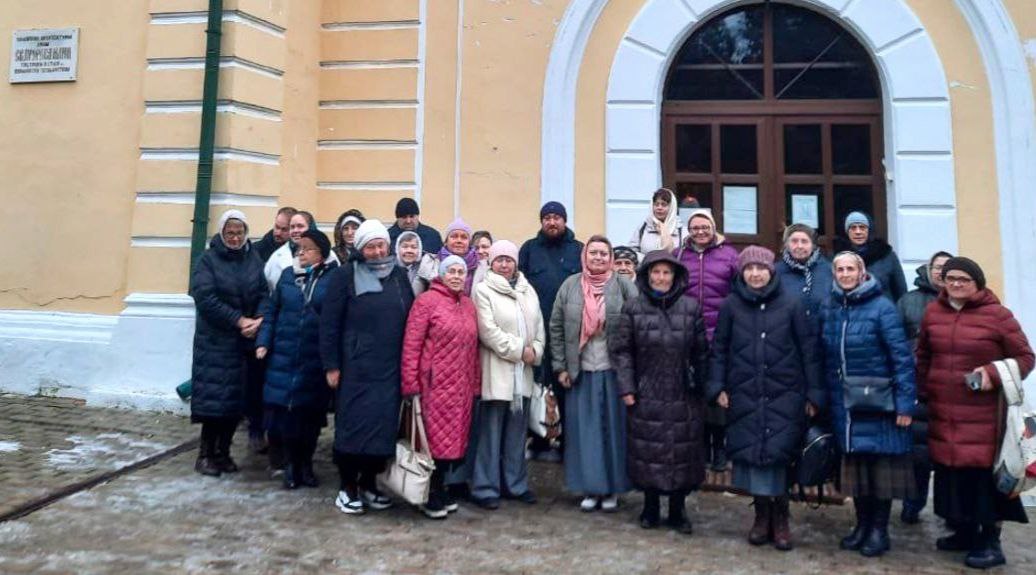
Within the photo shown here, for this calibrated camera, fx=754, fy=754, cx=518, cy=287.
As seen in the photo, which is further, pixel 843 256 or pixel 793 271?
pixel 793 271

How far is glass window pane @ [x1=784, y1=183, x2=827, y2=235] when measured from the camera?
24.0 ft

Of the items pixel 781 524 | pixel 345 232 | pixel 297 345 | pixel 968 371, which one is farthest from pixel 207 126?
pixel 968 371

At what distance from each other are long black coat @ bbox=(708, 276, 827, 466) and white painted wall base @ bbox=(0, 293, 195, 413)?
15.8ft

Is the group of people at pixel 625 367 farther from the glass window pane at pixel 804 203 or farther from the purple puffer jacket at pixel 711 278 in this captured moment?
the glass window pane at pixel 804 203

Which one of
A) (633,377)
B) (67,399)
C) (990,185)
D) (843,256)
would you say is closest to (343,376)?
(633,377)

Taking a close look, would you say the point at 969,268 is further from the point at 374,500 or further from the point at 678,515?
the point at 374,500

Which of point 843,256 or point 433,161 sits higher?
point 433,161

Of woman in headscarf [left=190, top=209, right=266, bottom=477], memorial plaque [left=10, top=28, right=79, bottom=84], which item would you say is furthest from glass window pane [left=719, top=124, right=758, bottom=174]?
memorial plaque [left=10, top=28, right=79, bottom=84]

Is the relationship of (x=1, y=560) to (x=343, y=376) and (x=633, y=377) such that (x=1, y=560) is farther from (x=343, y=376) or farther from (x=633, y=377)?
(x=633, y=377)

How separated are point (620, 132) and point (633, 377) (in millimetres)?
3618

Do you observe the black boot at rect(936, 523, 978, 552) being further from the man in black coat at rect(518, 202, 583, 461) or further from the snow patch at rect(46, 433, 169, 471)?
the snow patch at rect(46, 433, 169, 471)

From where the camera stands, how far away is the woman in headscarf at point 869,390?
395cm

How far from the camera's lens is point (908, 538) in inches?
173

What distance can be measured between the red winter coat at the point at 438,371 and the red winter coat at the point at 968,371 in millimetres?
2628
